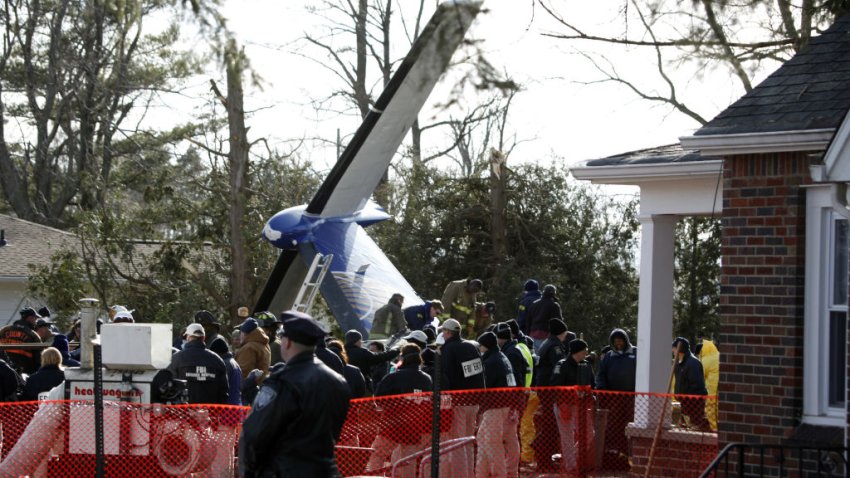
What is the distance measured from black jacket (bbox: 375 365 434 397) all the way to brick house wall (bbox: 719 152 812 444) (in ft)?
10.0

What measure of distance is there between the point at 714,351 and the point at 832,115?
5.92 metres

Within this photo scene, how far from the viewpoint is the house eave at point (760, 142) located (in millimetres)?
9562

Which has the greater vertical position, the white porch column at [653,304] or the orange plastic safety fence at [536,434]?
A: the white porch column at [653,304]

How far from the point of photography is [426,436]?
11555 mm

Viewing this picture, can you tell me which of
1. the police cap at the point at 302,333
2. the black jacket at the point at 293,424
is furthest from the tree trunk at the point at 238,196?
the black jacket at the point at 293,424

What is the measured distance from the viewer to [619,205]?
2748 centimetres

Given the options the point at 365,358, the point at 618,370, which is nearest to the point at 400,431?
the point at 365,358

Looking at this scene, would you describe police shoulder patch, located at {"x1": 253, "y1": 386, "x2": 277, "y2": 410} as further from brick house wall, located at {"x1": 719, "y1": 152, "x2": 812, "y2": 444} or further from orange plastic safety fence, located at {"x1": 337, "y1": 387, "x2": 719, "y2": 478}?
brick house wall, located at {"x1": 719, "y1": 152, "x2": 812, "y2": 444}

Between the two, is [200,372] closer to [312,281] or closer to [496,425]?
[496,425]

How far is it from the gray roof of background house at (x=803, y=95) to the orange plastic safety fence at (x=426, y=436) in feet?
10.2

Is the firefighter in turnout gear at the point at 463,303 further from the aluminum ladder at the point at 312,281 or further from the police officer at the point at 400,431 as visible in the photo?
the police officer at the point at 400,431

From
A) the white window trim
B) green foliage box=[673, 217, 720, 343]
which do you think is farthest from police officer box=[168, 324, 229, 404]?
green foliage box=[673, 217, 720, 343]

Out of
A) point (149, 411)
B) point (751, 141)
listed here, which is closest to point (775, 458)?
point (751, 141)

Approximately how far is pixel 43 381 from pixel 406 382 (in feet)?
12.1
